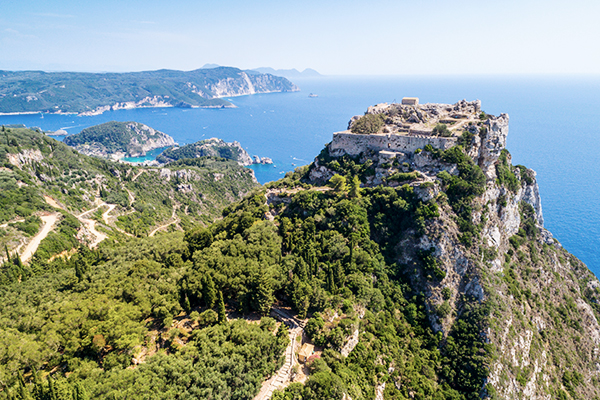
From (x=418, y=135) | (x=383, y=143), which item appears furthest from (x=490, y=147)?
(x=383, y=143)

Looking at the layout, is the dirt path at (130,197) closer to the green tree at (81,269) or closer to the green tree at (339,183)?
the green tree at (81,269)

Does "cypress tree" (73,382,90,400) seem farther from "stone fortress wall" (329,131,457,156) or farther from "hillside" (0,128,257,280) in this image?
"stone fortress wall" (329,131,457,156)

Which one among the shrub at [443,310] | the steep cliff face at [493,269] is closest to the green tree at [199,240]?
the steep cliff face at [493,269]

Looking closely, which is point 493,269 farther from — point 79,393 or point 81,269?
point 81,269

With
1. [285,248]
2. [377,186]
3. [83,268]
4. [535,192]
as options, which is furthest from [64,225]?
[535,192]

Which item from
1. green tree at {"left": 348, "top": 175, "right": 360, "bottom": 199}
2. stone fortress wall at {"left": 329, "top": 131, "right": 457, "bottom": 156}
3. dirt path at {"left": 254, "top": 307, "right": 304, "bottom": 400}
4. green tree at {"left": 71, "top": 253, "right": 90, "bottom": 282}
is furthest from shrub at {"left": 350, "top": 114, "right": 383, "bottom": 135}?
green tree at {"left": 71, "top": 253, "right": 90, "bottom": 282}

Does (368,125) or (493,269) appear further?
(368,125)
